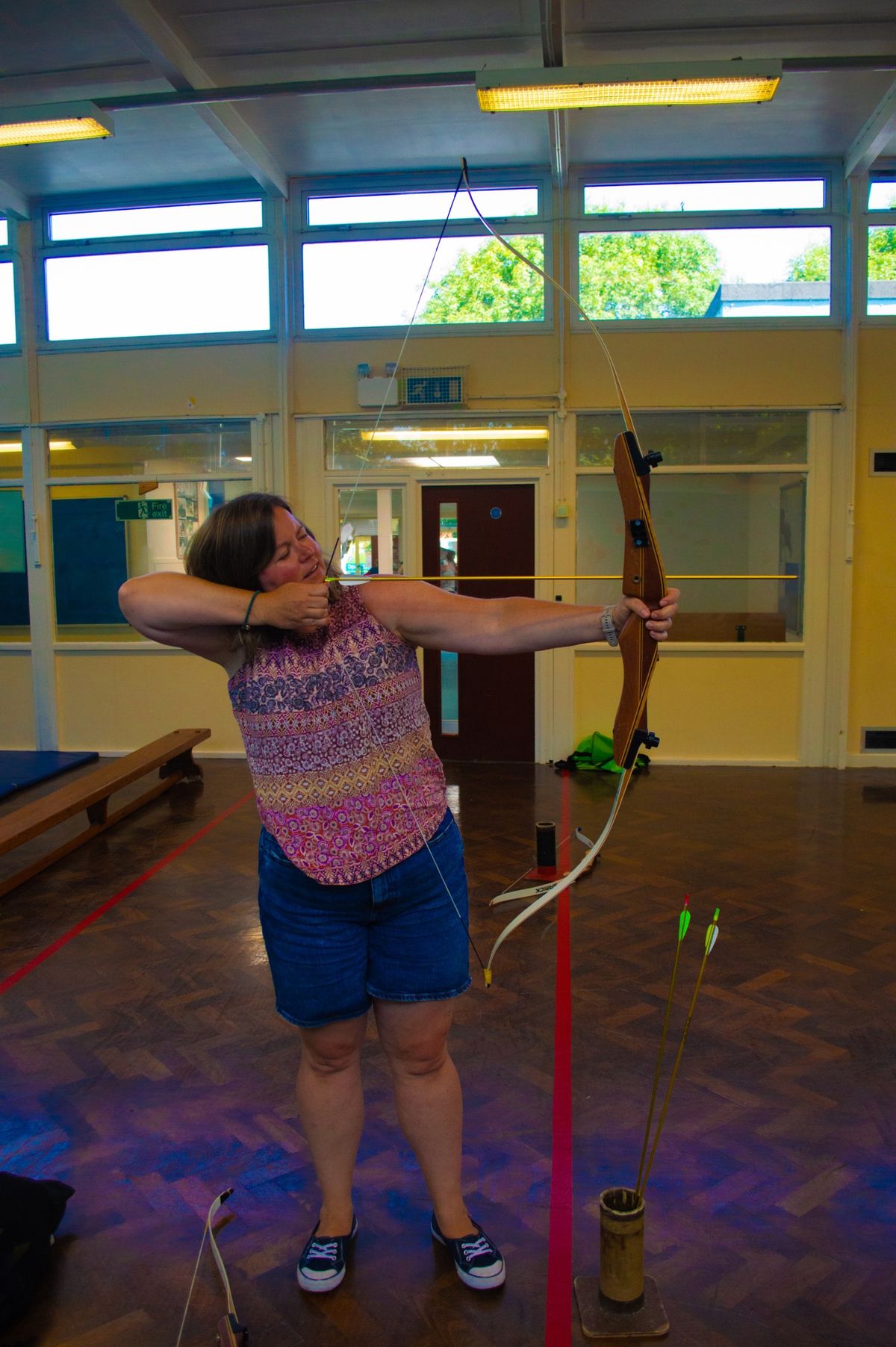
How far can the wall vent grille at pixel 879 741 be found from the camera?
6492 mm

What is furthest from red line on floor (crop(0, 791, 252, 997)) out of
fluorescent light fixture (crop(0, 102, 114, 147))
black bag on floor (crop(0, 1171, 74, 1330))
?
fluorescent light fixture (crop(0, 102, 114, 147))

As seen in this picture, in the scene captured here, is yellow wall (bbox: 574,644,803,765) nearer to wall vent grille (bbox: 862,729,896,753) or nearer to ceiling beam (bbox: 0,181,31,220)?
wall vent grille (bbox: 862,729,896,753)

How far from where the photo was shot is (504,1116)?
2268mm

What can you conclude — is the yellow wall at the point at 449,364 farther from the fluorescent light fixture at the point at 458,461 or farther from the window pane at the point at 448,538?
the window pane at the point at 448,538

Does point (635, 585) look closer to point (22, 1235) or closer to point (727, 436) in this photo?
point (22, 1235)

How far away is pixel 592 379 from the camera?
21.0ft

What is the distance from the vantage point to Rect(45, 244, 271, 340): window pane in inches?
262

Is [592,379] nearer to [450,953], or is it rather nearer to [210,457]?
[210,457]

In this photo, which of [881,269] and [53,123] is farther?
[881,269]

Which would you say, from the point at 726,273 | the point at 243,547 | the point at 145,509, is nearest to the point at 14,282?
the point at 145,509

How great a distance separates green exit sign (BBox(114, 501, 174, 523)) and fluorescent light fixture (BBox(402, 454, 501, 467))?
5.60 ft

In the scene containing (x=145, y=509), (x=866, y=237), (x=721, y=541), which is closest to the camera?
(x=866, y=237)

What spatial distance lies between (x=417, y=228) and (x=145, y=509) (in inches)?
103

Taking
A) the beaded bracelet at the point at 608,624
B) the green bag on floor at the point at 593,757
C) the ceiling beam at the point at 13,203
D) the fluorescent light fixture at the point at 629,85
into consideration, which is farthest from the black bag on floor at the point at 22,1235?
the ceiling beam at the point at 13,203
